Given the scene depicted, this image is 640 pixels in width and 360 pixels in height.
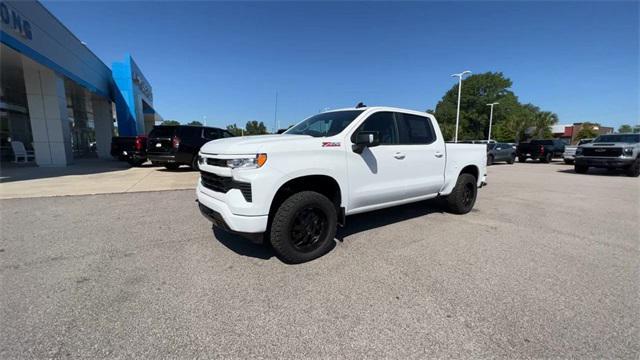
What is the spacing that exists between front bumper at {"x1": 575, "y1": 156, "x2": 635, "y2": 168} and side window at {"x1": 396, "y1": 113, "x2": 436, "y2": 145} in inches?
484

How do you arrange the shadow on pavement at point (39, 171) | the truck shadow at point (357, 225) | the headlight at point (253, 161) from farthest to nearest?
the shadow on pavement at point (39, 171) → the truck shadow at point (357, 225) → the headlight at point (253, 161)

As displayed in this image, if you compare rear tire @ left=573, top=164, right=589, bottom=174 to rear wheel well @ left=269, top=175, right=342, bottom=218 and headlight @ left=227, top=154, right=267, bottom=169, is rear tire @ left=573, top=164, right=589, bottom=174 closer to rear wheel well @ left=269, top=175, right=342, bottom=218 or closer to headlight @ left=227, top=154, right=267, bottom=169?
rear wheel well @ left=269, top=175, right=342, bottom=218

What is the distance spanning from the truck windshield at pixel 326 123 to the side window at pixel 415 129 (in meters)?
0.83

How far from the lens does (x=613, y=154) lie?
1166cm

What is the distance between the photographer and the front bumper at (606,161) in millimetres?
11305

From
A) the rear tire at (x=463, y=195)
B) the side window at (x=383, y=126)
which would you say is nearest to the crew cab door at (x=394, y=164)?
the side window at (x=383, y=126)

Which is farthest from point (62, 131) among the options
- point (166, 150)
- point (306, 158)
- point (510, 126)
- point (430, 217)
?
point (510, 126)

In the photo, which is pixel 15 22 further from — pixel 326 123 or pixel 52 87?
pixel 326 123

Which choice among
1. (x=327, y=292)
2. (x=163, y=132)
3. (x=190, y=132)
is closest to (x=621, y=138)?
(x=327, y=292)

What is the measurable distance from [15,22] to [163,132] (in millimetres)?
5684

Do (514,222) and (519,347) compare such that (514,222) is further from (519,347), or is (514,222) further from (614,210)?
(519,347)

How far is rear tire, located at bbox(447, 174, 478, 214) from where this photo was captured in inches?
207

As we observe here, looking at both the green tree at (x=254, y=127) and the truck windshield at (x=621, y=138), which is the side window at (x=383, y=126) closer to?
the truck windshield at (x=621, y=138)

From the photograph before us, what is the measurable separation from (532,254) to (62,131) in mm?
17937
